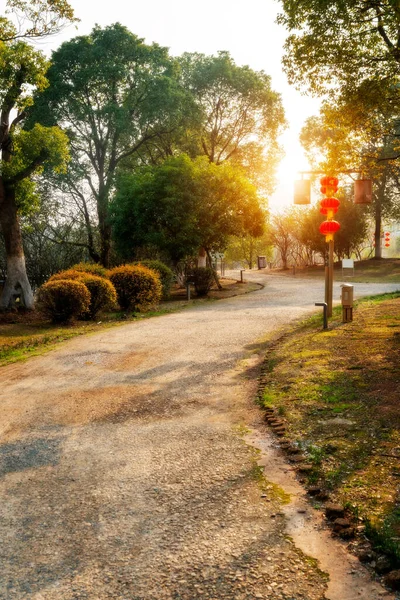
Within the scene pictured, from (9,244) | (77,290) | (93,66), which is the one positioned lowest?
(77,290)

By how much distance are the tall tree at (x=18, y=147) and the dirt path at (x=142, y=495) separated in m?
10.1

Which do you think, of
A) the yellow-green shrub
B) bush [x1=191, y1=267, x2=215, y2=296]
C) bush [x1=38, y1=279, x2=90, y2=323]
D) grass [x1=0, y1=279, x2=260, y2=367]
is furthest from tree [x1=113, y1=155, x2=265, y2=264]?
bush [x1=38, y1=279, x2=90, y2=323]

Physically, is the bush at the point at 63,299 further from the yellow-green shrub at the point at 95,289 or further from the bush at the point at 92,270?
the bush at the point at 92,270

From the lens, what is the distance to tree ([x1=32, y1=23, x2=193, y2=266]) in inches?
1041

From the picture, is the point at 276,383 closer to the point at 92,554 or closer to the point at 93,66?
the point at 92,554

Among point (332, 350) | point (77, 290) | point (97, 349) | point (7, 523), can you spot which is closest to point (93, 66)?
point (77, 290)

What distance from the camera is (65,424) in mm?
6055

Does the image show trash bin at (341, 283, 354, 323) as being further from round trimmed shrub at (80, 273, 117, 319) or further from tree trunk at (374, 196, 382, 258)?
tree trunk at (374, 196, 382, 258)

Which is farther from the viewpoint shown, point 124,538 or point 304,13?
point 304,13

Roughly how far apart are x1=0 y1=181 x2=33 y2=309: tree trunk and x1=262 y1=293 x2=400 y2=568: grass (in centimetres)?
1064

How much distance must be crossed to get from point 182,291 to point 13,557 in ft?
74.8

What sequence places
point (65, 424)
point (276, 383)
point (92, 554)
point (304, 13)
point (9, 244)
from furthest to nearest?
point (9, 244), point (304, 13), point (276, 383), point (65, 424), point (92, 554)

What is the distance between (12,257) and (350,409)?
1476cm

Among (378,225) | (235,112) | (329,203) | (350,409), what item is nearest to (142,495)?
(350,409)
